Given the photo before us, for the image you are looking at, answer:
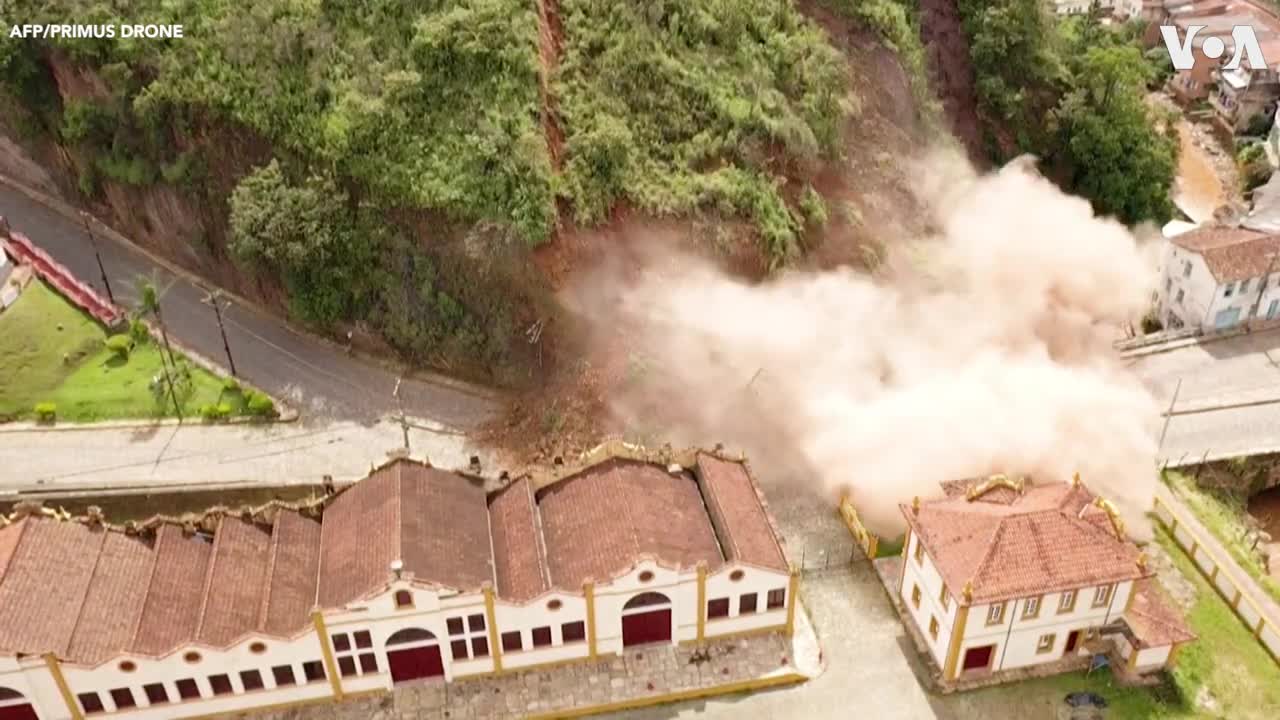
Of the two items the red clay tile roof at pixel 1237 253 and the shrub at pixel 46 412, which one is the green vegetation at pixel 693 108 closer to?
the red clay tile roof at pixel 1237 253

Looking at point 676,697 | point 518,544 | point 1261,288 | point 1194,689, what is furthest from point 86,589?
point 1261,288

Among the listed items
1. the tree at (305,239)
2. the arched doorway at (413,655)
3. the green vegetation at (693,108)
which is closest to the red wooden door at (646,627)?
the arched doorway at (413,655)

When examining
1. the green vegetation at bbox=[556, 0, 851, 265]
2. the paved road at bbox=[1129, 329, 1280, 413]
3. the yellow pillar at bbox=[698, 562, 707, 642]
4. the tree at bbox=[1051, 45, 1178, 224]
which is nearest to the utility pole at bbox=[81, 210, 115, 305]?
the green vegetation at bbox=[556, 0, 851, 265]

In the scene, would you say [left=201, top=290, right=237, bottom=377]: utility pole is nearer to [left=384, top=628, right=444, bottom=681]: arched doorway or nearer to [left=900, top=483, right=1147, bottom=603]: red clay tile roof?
[left=384, top=628, right=444, bottom=681]: arched doorway

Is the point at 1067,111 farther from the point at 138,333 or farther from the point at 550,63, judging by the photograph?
the point at 138,333

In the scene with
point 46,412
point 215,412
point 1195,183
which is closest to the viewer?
point 46,412

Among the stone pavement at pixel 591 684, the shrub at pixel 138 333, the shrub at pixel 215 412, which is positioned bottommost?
the stone pavement at pixel 591 684
